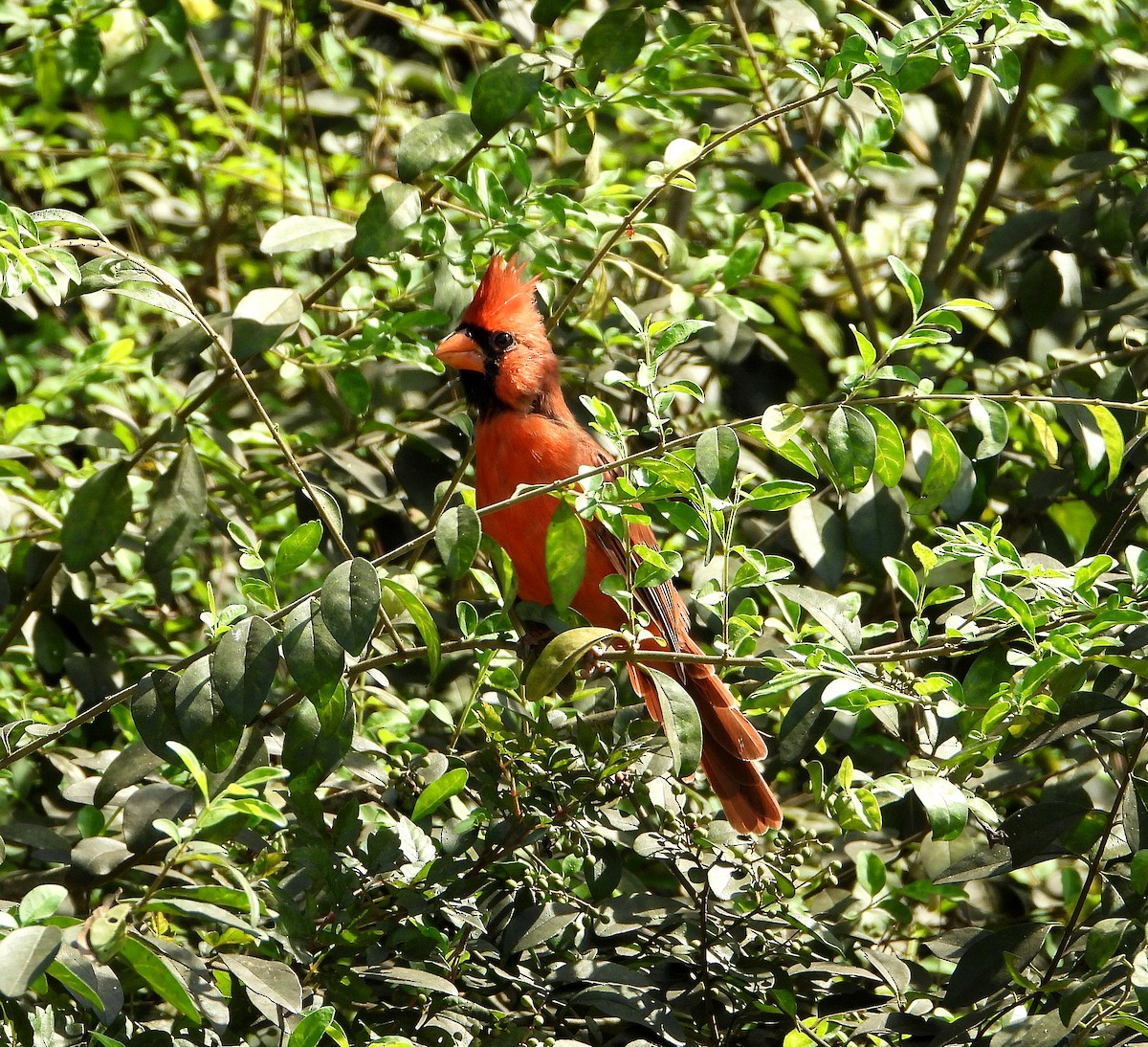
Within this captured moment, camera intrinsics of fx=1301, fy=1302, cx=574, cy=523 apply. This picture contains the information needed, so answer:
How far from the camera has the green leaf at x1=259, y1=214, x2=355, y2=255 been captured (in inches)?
79.7

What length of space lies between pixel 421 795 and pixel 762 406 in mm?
1385

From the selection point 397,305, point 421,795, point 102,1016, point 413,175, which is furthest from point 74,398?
point 102,1016

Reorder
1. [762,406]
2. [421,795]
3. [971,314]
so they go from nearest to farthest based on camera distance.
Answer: [421,795]
[762,406]
[971,314]

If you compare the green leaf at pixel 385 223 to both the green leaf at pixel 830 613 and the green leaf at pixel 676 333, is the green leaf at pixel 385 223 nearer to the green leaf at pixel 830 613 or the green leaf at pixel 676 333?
the green leaf at pixel 676 333

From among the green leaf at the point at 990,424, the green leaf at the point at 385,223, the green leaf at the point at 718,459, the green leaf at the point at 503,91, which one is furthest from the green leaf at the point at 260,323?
the green leaf at the point at 990,424

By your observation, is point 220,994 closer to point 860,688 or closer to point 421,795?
point 421,795

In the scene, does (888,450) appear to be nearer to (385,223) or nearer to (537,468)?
(385,223)

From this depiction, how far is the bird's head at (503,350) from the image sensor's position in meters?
3.00

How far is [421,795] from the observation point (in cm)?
179

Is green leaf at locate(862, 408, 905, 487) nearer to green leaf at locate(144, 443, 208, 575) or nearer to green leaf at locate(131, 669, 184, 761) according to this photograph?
green leaf at locate(131, 669, 184, 761)

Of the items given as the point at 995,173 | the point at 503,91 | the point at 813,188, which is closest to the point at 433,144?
the point at 503,91

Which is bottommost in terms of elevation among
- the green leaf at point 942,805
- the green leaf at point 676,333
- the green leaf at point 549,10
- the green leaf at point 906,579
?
A: the green leaf at point 942,805

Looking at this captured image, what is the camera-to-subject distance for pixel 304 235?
2.06 m

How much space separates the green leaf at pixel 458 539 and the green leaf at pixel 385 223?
1.72ft
